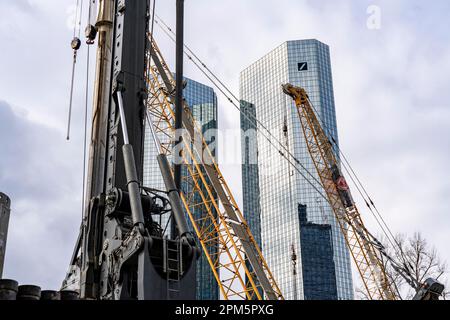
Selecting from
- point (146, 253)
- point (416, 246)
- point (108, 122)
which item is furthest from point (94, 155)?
point (416, 246)

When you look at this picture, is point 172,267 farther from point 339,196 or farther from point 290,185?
point 290,185

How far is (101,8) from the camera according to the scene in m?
17.4

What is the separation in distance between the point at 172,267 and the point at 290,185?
493 feet

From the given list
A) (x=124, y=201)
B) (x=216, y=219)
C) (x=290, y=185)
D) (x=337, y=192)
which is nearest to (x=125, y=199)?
(x=124, y=201)

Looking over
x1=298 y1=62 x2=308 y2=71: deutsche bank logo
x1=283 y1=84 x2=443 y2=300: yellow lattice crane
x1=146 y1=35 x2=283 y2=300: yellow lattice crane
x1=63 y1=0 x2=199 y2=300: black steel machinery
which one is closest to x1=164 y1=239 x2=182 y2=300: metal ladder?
x1=63 y1=0 x2=199 y2=300: black steel machinery

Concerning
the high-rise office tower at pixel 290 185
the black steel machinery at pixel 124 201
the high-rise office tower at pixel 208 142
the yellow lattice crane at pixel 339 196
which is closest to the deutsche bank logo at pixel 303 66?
the high-rise office tower at pixel 290 185

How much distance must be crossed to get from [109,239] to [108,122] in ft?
10.5

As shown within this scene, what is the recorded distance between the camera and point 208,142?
12456 cm

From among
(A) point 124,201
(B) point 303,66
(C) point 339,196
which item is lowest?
(A) point 124,201

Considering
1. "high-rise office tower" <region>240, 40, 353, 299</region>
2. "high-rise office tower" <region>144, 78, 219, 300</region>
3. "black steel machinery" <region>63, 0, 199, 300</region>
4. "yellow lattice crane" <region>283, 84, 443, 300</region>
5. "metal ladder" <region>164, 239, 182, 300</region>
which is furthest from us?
"high-rise office tower" <region>240, 40, 353, 299</region>

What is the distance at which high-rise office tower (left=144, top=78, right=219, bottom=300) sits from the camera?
4882 inches

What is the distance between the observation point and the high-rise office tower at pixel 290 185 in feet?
490

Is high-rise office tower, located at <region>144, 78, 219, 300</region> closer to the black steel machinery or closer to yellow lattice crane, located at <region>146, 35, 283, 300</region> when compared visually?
yellow lattice crane, located at <region>146, 35, 283, 300</region>
